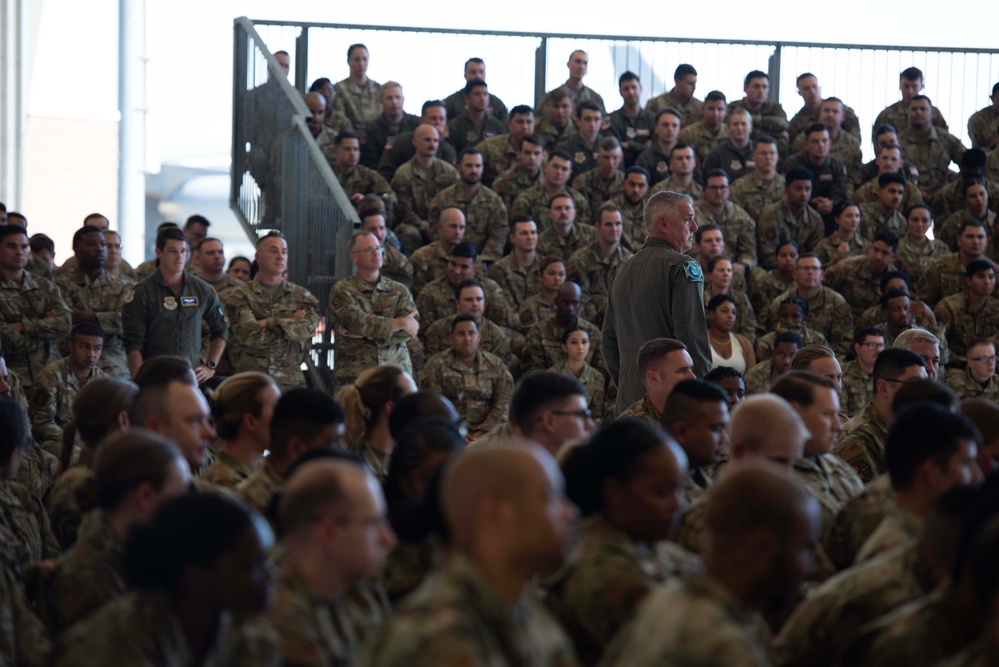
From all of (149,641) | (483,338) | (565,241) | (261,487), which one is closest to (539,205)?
(565,241)

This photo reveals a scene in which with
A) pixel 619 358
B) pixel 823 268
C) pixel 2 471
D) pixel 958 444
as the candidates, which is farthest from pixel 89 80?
pixel 958 444

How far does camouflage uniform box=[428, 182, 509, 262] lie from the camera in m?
10.2

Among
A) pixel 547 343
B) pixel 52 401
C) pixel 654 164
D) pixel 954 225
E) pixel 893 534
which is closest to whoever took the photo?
pixel 893 534

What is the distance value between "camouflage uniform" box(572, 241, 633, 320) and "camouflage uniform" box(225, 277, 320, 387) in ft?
6.72

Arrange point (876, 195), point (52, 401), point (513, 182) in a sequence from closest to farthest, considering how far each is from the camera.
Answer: point (52, 401), point (513, 182), point (876, 195)

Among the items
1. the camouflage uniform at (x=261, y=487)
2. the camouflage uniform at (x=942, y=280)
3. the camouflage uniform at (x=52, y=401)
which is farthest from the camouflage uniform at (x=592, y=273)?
the camouflage uniform at (x=261, y=487)

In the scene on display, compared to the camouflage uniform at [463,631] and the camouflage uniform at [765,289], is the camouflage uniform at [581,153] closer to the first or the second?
the camouflage uniform at [765,289]

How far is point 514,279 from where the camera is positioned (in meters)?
9.88

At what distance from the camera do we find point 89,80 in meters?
19.1

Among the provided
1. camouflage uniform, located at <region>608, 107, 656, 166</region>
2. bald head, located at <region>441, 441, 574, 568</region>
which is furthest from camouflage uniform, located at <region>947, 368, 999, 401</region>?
bald head, located at <region>441, 441, 574, 568</region>

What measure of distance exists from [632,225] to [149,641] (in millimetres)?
8230

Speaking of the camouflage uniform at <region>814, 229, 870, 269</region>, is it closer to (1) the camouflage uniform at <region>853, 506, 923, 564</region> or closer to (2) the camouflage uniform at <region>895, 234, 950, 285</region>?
(2) the camouflage uniform at <region>895, 234, 950, 285</region>

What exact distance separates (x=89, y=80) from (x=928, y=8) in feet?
35.5

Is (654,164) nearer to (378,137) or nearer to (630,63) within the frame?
(378,137)
